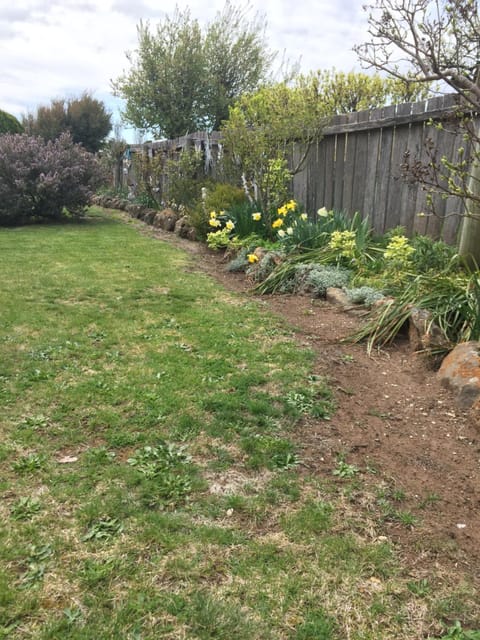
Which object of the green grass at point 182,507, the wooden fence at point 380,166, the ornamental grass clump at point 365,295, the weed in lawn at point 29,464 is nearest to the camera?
the green grass at point 182,507

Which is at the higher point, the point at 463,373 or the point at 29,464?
the point at 463,373

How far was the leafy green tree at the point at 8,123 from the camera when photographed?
16562 millimetres

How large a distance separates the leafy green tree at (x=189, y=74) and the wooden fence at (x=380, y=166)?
496 inches

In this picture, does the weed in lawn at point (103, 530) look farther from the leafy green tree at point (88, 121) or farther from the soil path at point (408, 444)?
the leafy green tree at point (88, 121)

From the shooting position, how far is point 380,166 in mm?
6125

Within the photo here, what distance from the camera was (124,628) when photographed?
1.52m

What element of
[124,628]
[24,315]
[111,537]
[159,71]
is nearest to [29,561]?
[111,537]

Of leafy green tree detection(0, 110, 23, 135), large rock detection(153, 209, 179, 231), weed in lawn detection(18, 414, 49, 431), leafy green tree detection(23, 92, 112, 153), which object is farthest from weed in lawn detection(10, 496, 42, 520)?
leafy green tree detection(23, 92, 112, 153)

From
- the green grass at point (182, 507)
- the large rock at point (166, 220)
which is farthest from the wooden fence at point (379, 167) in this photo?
the large rock at point (166, 220)

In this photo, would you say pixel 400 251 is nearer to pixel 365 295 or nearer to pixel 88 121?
pixel 365 295

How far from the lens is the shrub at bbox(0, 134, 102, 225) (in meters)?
10.1

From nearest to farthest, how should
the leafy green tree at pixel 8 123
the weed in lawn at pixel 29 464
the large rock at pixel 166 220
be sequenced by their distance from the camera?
the weed in lawn at pixel 29 464, the large rock at pixel 166 220, the leafy green tree at pixel 8 123

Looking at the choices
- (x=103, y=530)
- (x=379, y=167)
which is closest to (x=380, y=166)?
(x=379, y=167)

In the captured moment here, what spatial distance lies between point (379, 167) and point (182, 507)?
5.35 m
